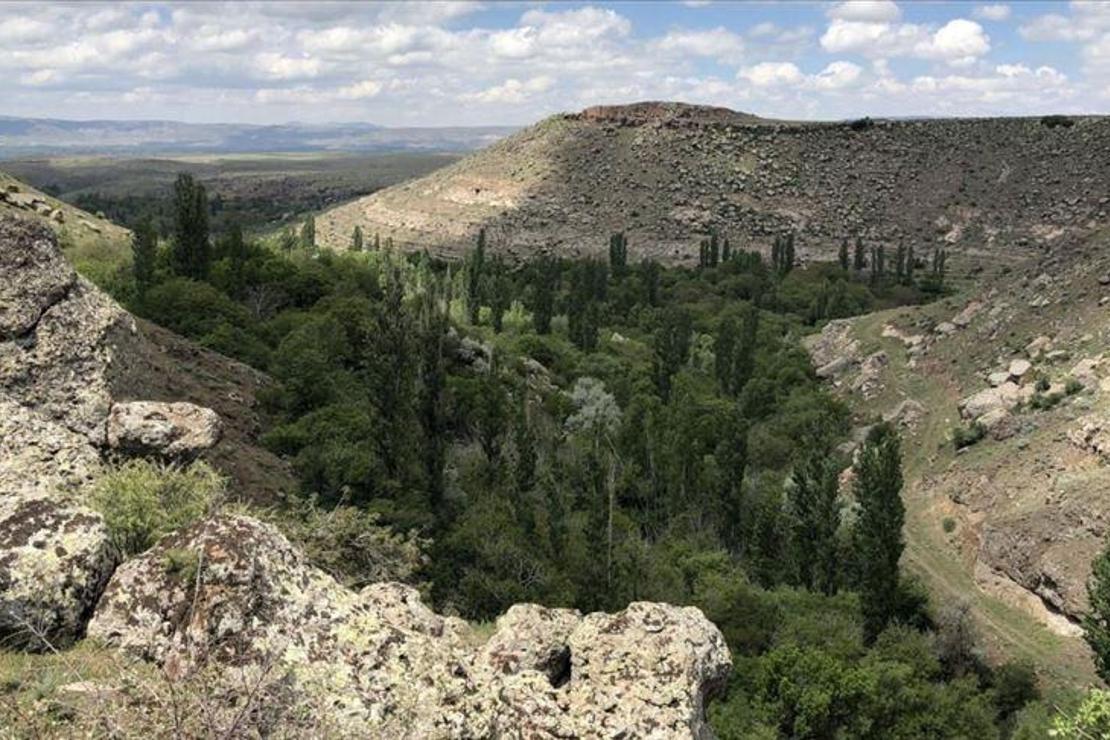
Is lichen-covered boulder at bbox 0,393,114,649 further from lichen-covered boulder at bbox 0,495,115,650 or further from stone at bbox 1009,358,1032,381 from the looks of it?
stone at bbox 1009,358,1032,381

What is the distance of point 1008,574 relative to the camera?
34500mm

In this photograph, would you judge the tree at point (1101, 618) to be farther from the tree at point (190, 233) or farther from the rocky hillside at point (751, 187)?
the rocky hillside at point (751, 187)

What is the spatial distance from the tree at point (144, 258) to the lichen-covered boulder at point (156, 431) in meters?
26.4

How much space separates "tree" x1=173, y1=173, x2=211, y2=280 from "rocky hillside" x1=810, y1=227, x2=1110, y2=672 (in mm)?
36387

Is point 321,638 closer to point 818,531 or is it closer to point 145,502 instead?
point 145,502

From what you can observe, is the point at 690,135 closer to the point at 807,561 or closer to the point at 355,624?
the point at 807,561

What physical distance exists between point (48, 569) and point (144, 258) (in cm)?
3514

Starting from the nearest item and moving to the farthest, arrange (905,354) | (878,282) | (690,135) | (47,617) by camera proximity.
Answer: (47,617)
(905,354)
(878,282)
(690,135)

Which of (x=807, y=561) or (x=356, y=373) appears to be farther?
(x=356, y=373)

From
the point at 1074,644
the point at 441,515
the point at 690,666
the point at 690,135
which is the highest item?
the point at 690,135

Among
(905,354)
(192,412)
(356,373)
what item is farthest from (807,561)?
(905,354)

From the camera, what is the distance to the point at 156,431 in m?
12.7

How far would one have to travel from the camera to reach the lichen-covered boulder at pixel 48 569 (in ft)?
26.1

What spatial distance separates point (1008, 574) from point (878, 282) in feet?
199
